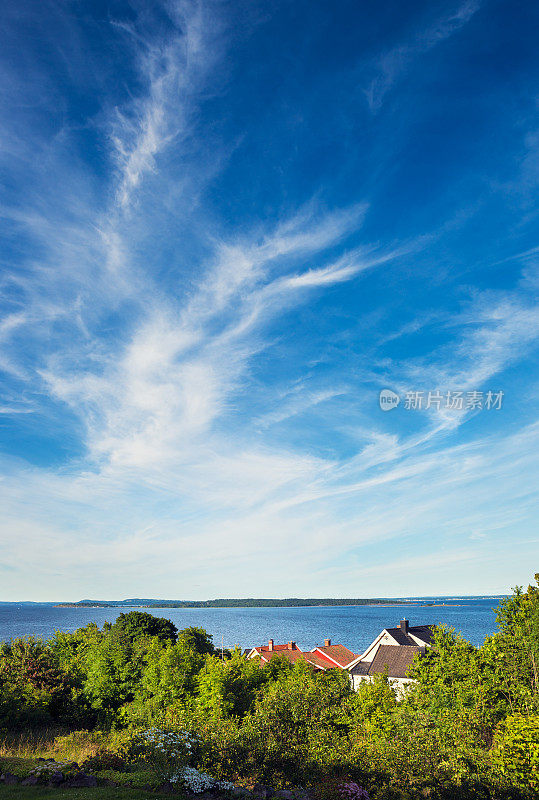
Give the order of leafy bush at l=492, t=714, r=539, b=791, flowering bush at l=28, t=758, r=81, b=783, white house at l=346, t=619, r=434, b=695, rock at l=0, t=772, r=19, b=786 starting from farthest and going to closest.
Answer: white house at l=346, t=619, r=434, b=695 → flowering bush at l=28, t=758, r=81, b=783 → rock at l=0, t=772, r=19, b=786 → leafy bush at l=492, t=714, r=539, b=791

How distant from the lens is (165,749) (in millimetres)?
Answer: 16188

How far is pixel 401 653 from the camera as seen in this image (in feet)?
161

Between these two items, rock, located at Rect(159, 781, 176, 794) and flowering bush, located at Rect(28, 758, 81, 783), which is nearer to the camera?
rock, located at Rect(159, 781, 176, 794)

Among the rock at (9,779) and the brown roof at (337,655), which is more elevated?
the rock at (9,779)

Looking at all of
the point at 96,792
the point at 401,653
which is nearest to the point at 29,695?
the point at 96,792

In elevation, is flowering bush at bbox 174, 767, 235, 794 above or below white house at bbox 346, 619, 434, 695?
above

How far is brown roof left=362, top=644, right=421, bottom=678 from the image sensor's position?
4653 centimetres

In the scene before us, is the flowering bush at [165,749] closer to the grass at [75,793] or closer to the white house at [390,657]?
the grass at [75,793]

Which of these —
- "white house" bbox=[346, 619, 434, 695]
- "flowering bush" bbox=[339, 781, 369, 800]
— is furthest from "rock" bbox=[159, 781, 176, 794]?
"white house" bbox=[346, 619, 434, 695]

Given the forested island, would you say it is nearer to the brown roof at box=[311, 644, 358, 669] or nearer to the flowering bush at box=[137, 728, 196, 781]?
the flowering bush at box=[137, 728, 196, 781]

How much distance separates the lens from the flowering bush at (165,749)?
51.1 ft

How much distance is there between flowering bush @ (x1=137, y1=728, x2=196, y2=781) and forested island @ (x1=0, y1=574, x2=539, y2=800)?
0.18ft

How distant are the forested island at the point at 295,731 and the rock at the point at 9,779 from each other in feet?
0.12

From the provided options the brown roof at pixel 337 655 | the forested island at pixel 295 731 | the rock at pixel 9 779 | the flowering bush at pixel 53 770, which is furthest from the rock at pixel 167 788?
the brown roof at pixel 337 655
